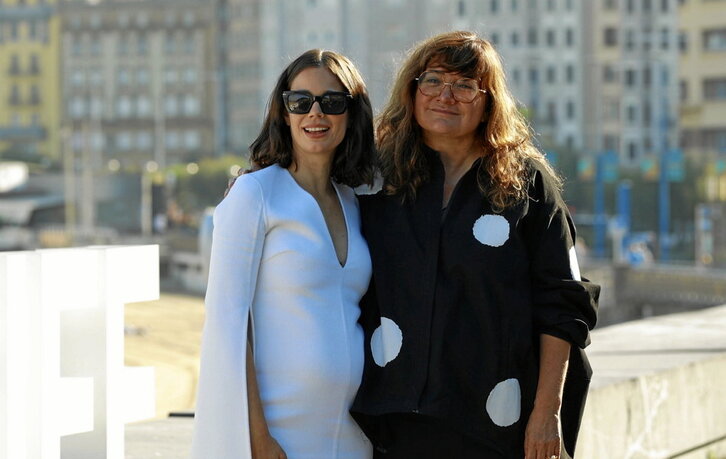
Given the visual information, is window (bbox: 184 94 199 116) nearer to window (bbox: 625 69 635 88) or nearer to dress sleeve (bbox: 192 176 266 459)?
window (bbox: 625 69 635 88)

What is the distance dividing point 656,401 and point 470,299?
7.88 feet

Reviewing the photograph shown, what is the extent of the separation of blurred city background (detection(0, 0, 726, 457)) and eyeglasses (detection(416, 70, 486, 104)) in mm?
46410

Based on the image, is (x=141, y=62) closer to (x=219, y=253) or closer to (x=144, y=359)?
(x=144, y=359)

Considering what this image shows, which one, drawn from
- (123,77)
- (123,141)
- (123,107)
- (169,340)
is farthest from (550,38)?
(169,340)

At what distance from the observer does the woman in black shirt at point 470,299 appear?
3.29 m

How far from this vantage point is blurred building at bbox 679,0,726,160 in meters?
83.5

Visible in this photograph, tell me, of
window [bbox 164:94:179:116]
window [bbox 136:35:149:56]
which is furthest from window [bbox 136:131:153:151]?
window [bbox 136:35:149:56]

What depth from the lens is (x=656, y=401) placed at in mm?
5492

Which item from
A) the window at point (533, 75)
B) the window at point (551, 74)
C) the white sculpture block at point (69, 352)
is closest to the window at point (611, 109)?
the window at point (551, 74)

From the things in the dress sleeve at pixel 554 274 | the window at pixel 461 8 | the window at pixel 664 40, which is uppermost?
the window at pixel 461 8

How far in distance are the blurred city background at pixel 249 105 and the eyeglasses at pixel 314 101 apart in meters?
46.4

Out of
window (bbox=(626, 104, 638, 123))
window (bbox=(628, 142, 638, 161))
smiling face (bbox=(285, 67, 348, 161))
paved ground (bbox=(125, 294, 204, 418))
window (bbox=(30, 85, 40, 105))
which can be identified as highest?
window (bbox=(30, 85, 40, 105))

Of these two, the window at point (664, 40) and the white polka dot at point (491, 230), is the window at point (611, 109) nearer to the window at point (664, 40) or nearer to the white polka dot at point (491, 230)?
the window at point (664, 40)

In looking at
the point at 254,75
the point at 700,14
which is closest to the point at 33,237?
the point at 254,75
